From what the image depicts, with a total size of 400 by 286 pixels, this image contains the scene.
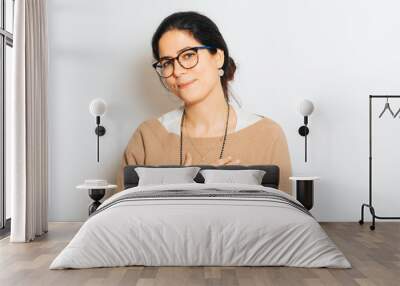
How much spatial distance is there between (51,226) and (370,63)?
4.34m

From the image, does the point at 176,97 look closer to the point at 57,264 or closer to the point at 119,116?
the point at 119,116

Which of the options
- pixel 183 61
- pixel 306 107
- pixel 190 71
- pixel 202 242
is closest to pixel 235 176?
pixel 306 107

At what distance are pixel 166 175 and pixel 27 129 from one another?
5.18 ft

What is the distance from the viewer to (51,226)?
6.99m

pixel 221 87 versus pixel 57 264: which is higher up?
pixel 221 87

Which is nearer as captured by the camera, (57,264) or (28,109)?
(57,264)

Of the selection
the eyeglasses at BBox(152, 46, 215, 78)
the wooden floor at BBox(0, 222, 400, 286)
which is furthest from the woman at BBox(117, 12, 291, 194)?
the wooden floor at BBox(0, 222, 400, 286)

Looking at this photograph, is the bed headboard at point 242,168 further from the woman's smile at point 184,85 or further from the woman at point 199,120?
the woman's smile at point 184,85

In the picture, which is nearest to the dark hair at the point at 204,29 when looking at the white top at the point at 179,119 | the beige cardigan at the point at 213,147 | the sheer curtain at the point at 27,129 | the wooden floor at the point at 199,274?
the white top at the point at 179,119

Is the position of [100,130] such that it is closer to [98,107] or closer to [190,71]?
[98,107]

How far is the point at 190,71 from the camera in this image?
712 centimetres

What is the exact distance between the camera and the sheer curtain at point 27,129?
5840mm

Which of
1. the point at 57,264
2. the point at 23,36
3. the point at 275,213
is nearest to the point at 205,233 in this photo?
the point at 275,213

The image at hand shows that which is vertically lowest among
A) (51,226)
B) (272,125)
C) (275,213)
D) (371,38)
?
(51,226)
